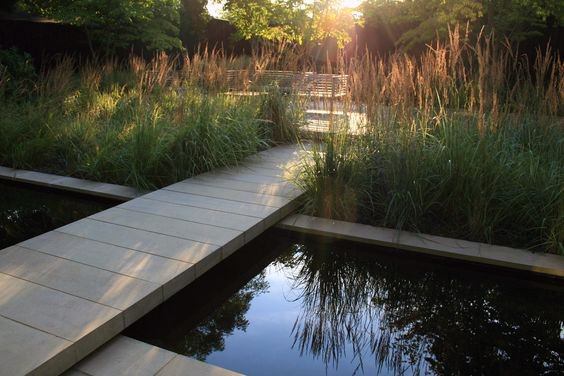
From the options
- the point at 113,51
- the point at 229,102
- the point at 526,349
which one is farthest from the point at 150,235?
the point at 113,51

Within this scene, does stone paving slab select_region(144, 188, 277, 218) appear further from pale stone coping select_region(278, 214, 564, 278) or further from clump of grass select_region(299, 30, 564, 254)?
clump of grass select_region(299, 30, 564, 254)

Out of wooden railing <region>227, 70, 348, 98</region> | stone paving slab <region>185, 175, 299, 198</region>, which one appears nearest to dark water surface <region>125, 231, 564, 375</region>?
stone paving slab <region>185, 175, 299, 198</region>

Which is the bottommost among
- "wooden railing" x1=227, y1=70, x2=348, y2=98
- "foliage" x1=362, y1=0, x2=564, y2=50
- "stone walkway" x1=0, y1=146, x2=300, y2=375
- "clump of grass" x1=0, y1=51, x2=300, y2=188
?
"stone walkway" x1=0, y1=146, x2=300, y2=375

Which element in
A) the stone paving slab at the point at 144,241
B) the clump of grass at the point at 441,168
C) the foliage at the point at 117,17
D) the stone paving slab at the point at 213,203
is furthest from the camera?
the foliage at the point at 117,17

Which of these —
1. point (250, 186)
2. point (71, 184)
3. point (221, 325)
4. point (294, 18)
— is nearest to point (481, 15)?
point (294, 18)

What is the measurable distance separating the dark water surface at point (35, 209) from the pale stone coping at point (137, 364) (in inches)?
60.8

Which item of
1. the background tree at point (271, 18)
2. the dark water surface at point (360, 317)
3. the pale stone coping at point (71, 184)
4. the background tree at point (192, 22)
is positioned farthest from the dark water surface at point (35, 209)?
the background tree at point (192, 22)

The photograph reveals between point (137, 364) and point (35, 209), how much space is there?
231 centimetres

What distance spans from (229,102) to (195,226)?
2.20m

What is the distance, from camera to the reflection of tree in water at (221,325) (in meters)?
1.99

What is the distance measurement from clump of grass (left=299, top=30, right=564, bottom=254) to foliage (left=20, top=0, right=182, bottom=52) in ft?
23.5

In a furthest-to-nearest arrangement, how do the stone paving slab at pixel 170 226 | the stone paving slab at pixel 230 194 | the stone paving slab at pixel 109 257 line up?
the stone paving slab at pixel 230 194
the stone paving slab at pixel 170 226
the stone paving slab at pixel 109 257

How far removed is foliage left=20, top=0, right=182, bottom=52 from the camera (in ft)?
29.5

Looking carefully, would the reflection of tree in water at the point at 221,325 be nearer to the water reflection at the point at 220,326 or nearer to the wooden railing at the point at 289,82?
the water reflection at the point at 220,326
